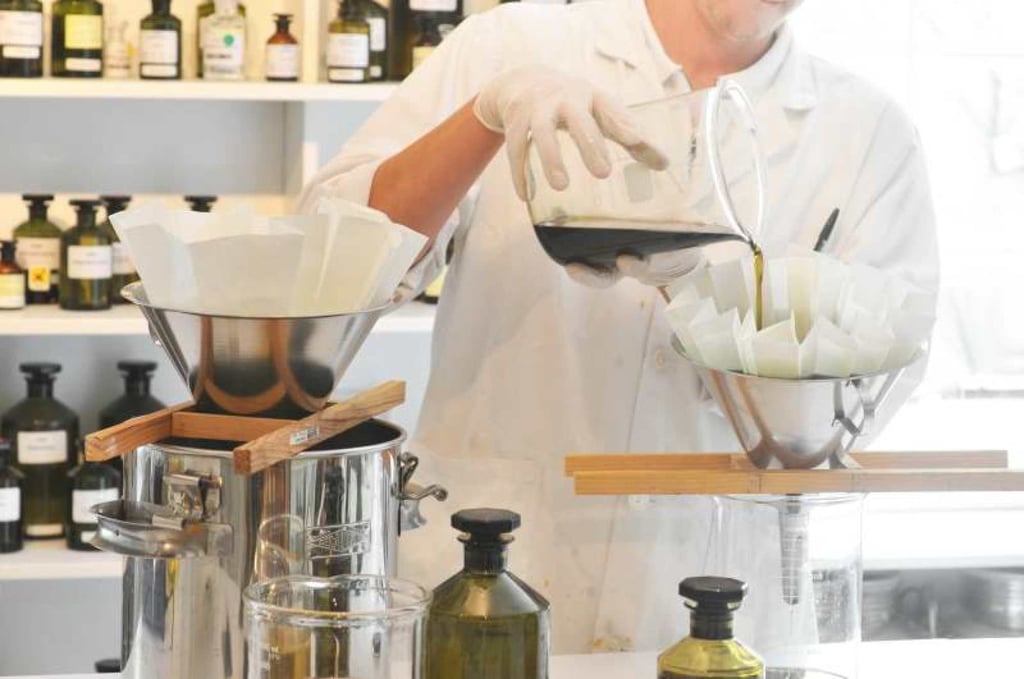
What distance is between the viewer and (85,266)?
89.4 inches

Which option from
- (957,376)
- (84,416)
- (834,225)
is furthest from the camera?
(957,376)

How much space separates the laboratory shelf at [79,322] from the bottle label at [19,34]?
37 cm

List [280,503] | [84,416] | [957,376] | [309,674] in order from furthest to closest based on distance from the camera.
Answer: [957,376], [84,416], [280,503], [309,674]

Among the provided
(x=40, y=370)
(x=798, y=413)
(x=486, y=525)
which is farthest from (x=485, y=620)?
(x=40, y=370)

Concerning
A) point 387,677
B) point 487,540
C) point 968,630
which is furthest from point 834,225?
point 968,630

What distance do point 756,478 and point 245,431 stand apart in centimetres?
34

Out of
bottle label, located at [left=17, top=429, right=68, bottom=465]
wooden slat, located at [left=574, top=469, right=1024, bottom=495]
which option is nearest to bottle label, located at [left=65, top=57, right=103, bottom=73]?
bottle label, located at [left=17, top=429, right=68, bottom=465]

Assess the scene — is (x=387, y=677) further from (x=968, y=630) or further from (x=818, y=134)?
(x=968, y=630)

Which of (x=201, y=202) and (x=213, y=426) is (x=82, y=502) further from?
(x=213, y=426)

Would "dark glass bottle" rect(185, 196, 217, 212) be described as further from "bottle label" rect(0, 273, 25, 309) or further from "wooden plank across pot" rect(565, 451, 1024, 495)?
"wooden plank across pot" rect(565, 451, 1024, 495)

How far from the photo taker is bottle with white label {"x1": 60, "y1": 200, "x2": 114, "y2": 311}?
2.27 meters

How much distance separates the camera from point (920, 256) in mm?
1482

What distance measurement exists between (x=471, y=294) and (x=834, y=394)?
51 centimetres

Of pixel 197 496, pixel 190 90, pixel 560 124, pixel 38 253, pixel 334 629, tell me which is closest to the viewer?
pixel 334 629
